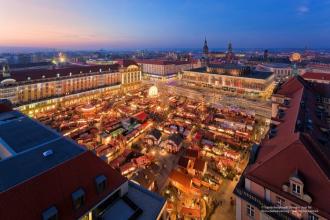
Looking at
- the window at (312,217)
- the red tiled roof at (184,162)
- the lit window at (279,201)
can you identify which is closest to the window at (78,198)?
the lit window at (279,201)

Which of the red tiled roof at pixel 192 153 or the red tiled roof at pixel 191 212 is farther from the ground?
the red tiled roof at pixel 192 153

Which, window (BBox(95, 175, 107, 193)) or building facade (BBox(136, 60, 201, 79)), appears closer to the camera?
window (BBox(95, 175, 107, 193))

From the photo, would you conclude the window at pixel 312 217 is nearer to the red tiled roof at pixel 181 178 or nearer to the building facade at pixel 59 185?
the building facade at pixel 59 185

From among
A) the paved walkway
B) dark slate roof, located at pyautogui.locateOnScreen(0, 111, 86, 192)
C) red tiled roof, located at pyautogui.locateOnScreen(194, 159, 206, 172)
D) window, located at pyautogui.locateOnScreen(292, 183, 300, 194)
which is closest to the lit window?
window, located at pyautogui.locateOnScreen(292, 183, 300, 194)

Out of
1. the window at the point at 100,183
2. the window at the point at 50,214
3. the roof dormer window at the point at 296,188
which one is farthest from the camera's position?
the window at the point at 100,183

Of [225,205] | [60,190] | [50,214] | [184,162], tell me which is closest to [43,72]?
[184,162]

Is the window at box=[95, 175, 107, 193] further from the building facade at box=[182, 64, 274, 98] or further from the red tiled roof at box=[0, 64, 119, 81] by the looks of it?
the building facade at box=[182, 64, 274, 98]

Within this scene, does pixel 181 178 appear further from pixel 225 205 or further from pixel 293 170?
pixel 293 170
